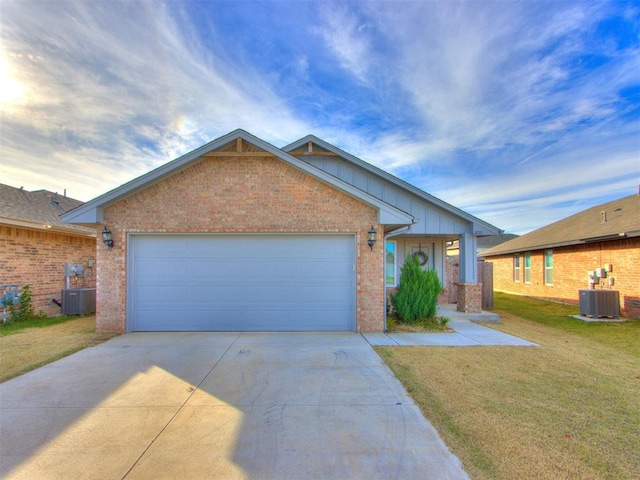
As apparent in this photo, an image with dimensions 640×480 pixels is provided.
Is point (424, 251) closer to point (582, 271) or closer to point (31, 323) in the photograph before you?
point (582, 271)

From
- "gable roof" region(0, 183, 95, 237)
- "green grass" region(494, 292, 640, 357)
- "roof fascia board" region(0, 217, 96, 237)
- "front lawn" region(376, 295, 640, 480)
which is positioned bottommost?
"green grass" region(494, 292, 640, 357)

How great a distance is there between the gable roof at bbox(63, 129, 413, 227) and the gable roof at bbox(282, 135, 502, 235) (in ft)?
10.4

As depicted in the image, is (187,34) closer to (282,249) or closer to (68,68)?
(68,68)

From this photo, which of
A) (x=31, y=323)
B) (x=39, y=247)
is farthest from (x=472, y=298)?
(x=39, y=247)

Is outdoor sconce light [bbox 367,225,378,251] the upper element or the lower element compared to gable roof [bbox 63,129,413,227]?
lower

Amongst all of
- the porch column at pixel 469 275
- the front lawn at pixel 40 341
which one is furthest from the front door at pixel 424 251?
the front lawn at pixel 40 341

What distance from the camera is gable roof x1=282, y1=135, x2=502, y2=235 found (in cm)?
1066

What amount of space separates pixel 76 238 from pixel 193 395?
34.4 ft

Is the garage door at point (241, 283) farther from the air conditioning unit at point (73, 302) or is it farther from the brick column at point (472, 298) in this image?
the brick column at point (472, 298)

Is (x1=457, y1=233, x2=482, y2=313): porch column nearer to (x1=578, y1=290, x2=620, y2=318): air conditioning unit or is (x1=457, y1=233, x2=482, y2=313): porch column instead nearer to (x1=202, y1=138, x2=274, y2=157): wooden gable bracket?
(x1=578, y1=290, x2=620, y2=318): air conditioning unit

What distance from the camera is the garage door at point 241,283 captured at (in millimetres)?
8180

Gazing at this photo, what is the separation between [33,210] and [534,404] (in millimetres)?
13967

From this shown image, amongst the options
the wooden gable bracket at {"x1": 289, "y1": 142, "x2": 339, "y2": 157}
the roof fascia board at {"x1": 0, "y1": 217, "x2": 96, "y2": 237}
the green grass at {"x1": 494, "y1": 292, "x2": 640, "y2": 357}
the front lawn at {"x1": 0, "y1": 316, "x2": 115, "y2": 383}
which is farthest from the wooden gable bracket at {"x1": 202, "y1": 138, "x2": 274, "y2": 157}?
the green grass at {"x1": 494, "y1": 292, "x2": 640, "y2": 357}

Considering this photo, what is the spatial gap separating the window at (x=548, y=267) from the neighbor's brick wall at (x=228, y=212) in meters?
13.0
